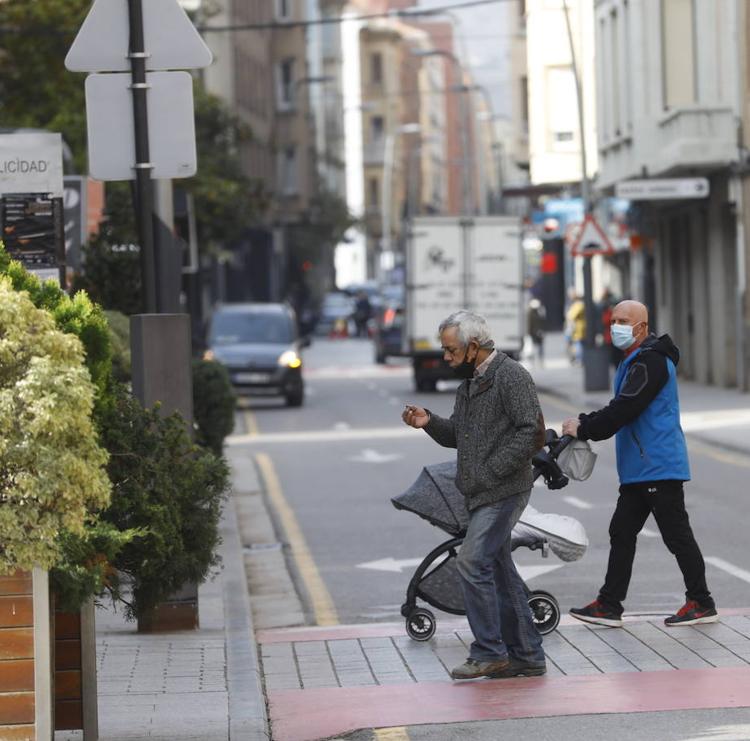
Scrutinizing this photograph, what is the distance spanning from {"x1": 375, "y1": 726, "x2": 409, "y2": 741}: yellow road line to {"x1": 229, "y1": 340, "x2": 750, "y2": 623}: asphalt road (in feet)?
11.6

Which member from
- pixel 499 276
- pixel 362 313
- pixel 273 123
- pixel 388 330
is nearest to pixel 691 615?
pixel 499 276

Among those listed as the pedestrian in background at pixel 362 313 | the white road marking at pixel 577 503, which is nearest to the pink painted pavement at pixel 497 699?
the white road marking at pixel 577 503

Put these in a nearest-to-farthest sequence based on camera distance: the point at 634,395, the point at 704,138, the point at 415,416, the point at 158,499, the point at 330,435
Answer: the point at 158,499 → the point at 415,416 → the point at 634,395 → the point at 330,435 → the point at 704,138

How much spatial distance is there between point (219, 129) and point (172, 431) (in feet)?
126

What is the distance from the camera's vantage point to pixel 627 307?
1051 cm

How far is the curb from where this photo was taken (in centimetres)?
822

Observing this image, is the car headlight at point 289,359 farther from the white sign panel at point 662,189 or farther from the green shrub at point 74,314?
the green shrub at point 74,314

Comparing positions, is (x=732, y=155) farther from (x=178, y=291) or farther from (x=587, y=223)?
(x=178, y=291)

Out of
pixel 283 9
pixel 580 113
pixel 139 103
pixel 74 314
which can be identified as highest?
pixel 283 9

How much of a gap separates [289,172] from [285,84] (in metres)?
3.77

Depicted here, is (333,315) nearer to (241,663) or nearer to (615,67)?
(615,67)

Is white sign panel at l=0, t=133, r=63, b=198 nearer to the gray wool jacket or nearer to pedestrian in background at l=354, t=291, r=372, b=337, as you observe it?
the gray wool jacket

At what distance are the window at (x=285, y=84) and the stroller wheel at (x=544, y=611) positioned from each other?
78.3 meters

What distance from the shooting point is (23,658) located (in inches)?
274
